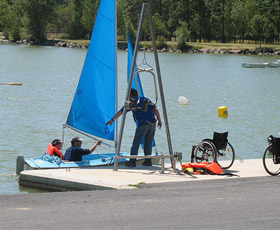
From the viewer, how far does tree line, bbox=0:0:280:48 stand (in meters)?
103

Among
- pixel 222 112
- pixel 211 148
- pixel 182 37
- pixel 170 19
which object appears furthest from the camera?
pixel 170 19

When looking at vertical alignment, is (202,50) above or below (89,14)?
below

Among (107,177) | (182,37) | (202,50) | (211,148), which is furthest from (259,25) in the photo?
(107,177)

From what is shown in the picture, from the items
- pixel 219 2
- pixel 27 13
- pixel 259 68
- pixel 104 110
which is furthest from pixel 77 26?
pixel 104 110

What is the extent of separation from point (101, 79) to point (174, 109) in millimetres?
18377

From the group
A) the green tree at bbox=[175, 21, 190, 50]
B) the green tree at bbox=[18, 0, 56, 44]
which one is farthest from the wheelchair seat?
the green tree at bbox=[18, 0, 56, 44]

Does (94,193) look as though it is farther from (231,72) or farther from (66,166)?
(231,72)

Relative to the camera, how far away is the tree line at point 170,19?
339 feet

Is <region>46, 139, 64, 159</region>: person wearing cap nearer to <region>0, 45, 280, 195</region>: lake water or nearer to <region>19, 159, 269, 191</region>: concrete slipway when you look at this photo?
<region>0, 45, 280, 195</region>: lake water

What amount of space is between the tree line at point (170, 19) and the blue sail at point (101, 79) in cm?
8688

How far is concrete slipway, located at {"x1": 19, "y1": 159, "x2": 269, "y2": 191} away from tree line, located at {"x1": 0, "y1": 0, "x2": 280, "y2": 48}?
292 ft

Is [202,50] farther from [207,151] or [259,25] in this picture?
[207,151]

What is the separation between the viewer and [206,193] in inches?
366

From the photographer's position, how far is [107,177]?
1073 centimetres
